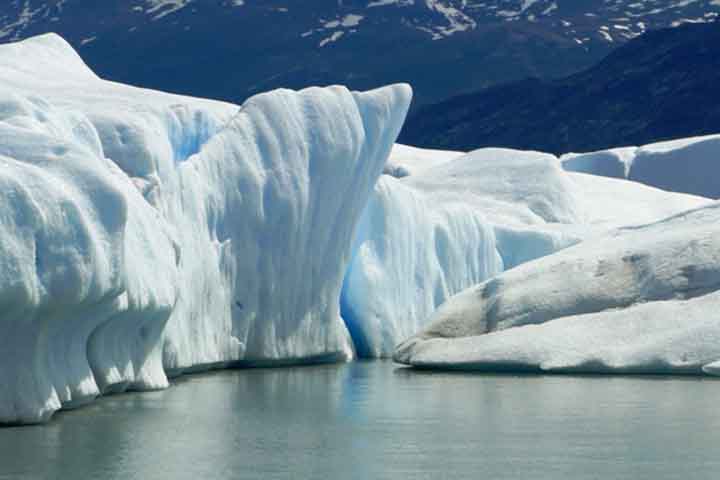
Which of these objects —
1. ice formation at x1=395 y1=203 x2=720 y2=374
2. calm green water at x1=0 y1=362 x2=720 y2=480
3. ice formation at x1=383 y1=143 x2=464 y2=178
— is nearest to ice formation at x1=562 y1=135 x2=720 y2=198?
ice formation at x1=383 y1=143 x2=464 y2=178

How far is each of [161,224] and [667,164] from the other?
94.3 ft

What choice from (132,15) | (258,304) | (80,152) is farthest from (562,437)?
(132,15)

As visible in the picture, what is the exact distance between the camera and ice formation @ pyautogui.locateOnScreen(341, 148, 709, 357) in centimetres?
2055

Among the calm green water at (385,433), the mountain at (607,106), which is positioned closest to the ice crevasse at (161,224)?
the calm green water at (385,433)

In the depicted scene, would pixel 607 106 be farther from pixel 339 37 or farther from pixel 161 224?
pixel 161 224

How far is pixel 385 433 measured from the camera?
10555mm

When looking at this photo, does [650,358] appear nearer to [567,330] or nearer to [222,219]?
[567,330]

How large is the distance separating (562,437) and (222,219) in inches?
299

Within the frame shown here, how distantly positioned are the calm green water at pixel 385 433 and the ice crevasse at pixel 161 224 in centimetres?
53

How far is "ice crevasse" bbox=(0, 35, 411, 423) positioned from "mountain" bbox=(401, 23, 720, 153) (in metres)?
58.4

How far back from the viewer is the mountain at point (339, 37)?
442 feet

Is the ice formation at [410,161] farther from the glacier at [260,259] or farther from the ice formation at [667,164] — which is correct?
the glacier at [260,259]

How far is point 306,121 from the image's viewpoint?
18297 millimetres

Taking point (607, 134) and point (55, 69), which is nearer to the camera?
point (55, 69)
